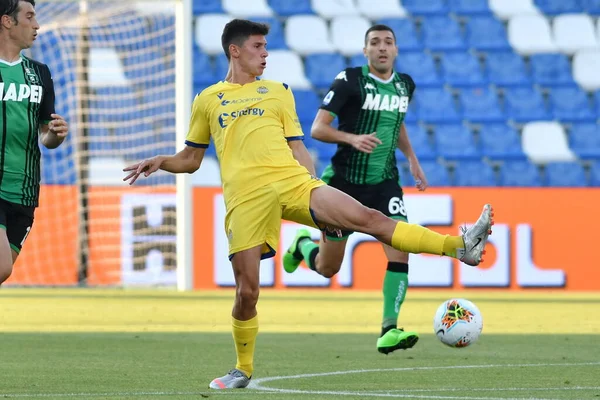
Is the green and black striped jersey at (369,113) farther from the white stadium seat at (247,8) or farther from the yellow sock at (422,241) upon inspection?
the white stadium seat at (247,8)

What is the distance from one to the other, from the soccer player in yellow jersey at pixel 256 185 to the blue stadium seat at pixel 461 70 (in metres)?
11.5

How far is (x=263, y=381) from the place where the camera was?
20.6 ft

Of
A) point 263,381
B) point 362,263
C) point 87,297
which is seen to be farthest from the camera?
point 362,263

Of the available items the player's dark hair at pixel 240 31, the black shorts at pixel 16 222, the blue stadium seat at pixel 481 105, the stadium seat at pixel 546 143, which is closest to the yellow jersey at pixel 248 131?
the player's dark hair at pixel 240 31

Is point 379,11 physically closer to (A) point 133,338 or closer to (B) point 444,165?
(B) point 444,165

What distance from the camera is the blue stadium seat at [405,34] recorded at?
17984 mm

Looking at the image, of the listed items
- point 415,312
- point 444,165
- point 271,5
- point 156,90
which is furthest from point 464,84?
point 415,312

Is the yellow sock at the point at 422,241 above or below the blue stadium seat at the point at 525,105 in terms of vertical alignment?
below

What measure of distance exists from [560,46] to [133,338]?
1066cm

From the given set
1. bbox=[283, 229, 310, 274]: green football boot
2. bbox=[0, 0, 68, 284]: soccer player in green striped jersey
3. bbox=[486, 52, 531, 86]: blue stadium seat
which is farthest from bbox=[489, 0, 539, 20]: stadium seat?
bbox=[0, 0, 68, 284]: soccer player in green striped jersey

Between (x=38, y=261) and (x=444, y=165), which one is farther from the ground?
(x=444, y=165)

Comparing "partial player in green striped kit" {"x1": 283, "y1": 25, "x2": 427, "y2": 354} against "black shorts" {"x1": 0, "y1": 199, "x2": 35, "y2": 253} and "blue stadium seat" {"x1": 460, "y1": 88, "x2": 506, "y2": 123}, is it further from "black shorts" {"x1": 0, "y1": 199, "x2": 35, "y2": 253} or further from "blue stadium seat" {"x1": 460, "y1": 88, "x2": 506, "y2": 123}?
"blue stadium seat" {"x1": 460, "y1": 88, "x2": 506, "y2": 123}

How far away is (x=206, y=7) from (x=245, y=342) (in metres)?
12.3

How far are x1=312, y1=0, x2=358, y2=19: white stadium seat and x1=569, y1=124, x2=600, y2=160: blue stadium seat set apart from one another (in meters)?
3.68
